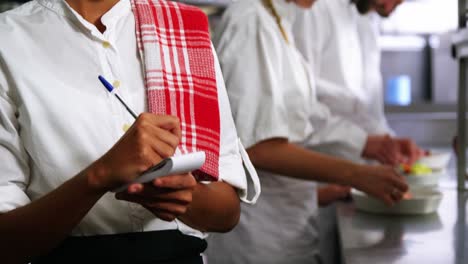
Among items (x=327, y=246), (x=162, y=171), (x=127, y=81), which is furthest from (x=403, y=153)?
(x=162, y=171)

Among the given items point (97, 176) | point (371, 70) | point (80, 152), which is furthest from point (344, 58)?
point (97, 176)

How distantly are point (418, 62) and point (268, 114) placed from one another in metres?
3.44

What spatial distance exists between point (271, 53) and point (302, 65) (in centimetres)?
16

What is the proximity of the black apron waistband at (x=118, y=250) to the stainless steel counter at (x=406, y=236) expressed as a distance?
58 cm

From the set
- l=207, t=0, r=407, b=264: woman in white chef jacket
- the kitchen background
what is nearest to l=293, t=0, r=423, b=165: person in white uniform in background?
l=207, t=0, r=407, b=264: woman in white chef jacket

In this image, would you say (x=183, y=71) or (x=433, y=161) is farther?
(x=433, y=161)

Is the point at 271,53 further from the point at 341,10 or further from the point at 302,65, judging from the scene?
the point at 341,10

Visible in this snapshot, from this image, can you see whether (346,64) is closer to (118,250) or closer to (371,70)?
(371,70)

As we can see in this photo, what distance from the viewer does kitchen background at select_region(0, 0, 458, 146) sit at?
482 centimetres

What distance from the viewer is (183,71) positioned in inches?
45.1

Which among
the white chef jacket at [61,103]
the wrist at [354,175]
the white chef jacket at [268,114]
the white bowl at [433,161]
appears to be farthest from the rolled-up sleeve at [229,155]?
the white bowl at [433,161]

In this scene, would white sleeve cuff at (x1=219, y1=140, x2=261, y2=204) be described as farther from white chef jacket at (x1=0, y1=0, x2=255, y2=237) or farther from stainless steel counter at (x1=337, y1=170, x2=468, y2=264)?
stainless steel counter at (x1=337, y1=170, x2=468, y2=264)

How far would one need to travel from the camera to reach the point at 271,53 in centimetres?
185

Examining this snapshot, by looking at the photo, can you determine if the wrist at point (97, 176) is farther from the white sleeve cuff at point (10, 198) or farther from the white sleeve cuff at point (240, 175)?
the white sleeve cuff at point (240, 175)
